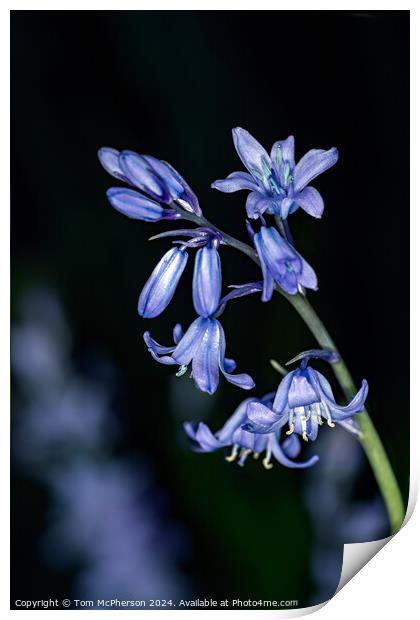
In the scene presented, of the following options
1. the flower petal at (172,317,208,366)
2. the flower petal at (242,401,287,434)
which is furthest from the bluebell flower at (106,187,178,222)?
the flower petal at (242,401,287,434)

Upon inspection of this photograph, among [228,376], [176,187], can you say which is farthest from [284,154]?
[228,376]

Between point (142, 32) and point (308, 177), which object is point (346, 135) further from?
point (142, 32)

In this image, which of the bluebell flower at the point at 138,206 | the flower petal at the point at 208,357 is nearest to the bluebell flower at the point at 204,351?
the flower petal at the point at 208,357

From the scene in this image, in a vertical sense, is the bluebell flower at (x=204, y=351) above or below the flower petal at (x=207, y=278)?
below

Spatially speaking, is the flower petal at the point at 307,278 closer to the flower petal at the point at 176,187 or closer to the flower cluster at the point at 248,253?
the flower cluster at the point at 248,253

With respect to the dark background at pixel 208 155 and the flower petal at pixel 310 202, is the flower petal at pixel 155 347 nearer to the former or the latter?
the dark background at pixel 208 155

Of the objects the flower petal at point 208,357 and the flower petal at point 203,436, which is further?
the flower petal at point 203,436

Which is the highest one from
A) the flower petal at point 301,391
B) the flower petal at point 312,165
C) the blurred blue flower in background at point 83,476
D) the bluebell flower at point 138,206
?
the flower petal at point 312,165

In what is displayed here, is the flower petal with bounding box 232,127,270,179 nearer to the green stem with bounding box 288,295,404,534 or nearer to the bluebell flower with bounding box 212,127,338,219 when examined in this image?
the bluebell flower with bounding box 212,127,338,219
